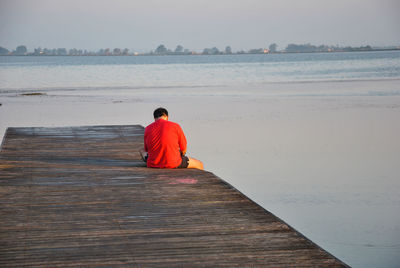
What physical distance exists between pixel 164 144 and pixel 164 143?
0.04 m

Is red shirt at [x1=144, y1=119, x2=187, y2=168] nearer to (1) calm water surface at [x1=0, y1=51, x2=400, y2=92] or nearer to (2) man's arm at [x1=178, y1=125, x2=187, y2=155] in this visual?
(2) man's arm at [x1=178, y1=125, x2=187, y2=155]

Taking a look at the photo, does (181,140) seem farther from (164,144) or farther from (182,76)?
(182,76)

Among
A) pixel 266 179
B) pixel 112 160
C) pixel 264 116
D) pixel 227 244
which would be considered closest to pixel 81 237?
pixel 227 244

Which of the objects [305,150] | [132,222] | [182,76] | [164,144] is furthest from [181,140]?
[182,76]

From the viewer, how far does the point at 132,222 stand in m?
5.87

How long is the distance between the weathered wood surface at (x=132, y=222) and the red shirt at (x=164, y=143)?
0.16 m

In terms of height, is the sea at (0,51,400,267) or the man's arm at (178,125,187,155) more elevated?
the man's arm at (178,125,187,155)

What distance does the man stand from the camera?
830cm

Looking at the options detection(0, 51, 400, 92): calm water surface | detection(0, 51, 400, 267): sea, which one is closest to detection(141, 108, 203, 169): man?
detection(0, 51, 400, 267): sea

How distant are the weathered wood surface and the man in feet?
0.53

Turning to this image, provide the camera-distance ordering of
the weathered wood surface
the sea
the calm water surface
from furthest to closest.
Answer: the calm water surface, the sea, the weathered wood surface

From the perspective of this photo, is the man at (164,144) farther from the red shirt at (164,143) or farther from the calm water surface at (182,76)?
the calm water surface at (182,76)

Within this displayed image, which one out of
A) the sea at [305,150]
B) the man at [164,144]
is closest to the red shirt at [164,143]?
the man at [164,144]

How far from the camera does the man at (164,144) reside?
8297 millimetres
